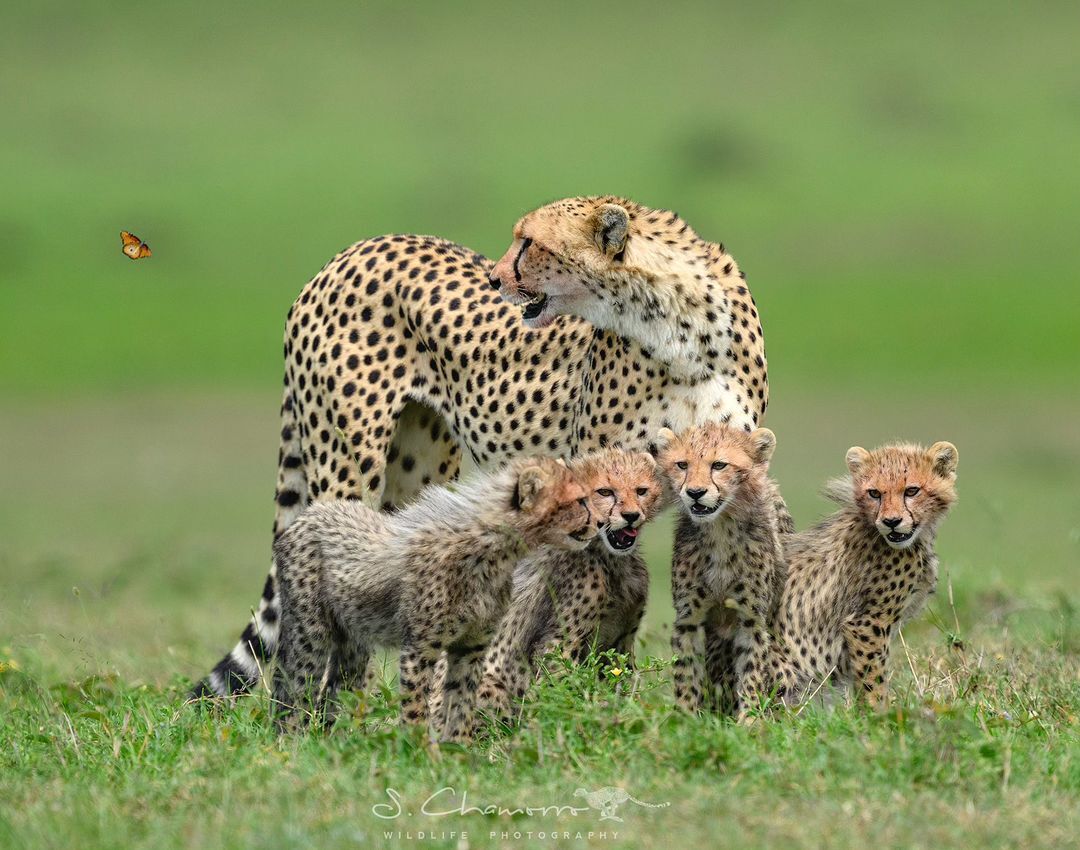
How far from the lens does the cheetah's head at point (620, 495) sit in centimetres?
428

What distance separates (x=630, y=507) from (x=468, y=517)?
0.39 m

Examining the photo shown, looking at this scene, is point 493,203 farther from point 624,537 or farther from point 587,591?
point 624,537

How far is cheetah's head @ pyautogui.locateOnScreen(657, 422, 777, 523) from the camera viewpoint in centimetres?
438

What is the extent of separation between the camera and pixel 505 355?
5.60 m

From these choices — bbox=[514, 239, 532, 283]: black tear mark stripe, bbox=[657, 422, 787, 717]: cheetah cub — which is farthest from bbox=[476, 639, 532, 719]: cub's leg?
bbox=[514, 239, 532, 283]: black tear mark stripe

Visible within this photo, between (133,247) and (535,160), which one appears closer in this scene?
(133,247)

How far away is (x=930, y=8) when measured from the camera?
1245 inches

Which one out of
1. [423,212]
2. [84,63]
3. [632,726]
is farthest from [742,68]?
[632,726]

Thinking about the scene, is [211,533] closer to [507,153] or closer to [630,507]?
[630,507]

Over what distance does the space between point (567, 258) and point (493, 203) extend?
1969cm

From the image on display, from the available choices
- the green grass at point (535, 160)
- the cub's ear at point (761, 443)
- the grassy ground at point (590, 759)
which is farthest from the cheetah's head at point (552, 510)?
the green grass at point (535, 160)

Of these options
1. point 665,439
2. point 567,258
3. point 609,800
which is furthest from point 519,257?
point 609,800

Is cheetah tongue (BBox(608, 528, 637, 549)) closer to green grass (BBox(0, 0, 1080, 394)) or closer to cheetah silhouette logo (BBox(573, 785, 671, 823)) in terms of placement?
cheetah silhouette logo (BBox(573, 785, 671, 823))

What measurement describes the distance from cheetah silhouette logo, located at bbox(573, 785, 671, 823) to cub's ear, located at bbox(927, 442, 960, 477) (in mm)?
1430
